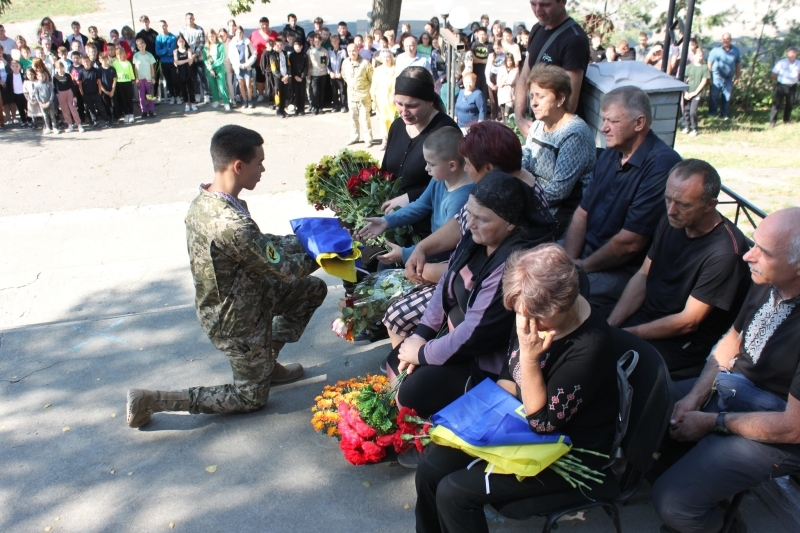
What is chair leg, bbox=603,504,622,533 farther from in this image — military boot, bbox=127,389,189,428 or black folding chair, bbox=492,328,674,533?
military boot, bbox=127,389,189,428

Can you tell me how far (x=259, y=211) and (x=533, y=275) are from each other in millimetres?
7836

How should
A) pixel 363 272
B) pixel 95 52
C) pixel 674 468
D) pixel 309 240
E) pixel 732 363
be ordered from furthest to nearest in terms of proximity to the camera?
pixel 95 52 < pixel 363 272 < pixel 309 240 < pixel 732 363 < pixel 674 468

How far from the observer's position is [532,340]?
2842 millimetres

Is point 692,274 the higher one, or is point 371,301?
point 692,274

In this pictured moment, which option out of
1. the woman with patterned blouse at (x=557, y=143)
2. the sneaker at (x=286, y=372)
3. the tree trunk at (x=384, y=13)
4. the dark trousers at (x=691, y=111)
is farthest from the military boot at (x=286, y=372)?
the tree trunk at (x=384, y=13)

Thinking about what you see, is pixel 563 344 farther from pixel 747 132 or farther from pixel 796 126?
pixel 796 126

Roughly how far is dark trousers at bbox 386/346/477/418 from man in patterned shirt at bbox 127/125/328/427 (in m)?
0.99

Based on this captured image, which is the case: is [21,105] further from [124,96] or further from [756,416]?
[756,416]

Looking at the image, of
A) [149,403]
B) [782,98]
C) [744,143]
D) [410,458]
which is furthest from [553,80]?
[782,98]

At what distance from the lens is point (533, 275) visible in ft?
9.23

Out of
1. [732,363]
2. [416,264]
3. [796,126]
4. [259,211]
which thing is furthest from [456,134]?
[796,126]

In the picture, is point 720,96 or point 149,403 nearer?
point 149,403

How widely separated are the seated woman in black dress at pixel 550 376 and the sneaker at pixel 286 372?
6.75ft

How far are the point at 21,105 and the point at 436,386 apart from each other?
15927 millimetres
